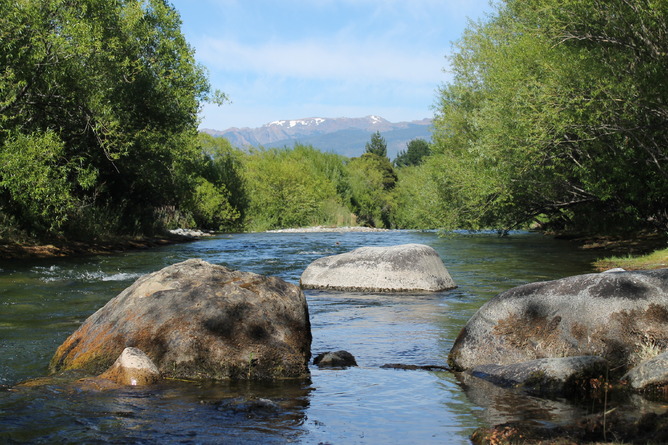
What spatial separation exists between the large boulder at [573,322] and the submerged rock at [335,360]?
1.19 m

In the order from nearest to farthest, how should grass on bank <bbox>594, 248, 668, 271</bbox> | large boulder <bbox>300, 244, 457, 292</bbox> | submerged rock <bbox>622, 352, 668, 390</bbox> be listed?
submerged rock <bbox>622, 352, 668, 390</bbox>, large boulder <bbox>300, 244, 457, 292</bbox>, grass on bank <bbox>594, 248, 668, 271</bbox>

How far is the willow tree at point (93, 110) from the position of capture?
20.6 m

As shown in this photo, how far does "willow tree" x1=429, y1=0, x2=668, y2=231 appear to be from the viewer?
18906mm

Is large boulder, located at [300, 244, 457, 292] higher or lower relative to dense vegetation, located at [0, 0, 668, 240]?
lower

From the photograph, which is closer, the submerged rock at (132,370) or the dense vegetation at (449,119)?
the submerged rock at (132,370)

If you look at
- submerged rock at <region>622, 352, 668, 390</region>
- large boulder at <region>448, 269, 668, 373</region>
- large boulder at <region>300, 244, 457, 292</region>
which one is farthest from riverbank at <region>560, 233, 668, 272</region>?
submerged rock at <region>622, 352, 668, 390</region>

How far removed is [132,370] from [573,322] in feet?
15.8

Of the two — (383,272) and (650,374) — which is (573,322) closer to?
(650,374)

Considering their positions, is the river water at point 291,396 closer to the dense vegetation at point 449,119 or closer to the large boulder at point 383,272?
the large boulder at point 383,272

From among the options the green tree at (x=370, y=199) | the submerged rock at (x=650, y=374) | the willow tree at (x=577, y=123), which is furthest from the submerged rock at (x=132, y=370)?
the green tree at (x=370, y=199)

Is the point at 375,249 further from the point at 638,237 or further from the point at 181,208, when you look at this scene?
the point at 181,208

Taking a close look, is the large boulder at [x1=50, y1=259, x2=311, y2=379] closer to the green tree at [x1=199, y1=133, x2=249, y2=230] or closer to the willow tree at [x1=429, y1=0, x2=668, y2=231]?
the willow tree at [x1=429, y1=0, x2=668, y2=231]

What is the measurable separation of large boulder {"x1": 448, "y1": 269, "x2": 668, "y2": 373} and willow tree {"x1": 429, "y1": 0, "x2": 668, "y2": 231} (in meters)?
12.2

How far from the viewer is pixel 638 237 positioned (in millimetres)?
28875
